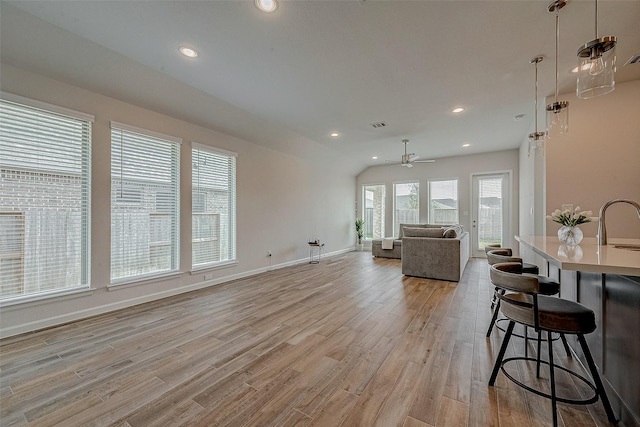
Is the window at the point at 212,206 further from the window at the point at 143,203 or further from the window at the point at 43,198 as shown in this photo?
the window at the point at 43,198

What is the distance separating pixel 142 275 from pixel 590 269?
176 inches

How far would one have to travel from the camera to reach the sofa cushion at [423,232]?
498 centimetres

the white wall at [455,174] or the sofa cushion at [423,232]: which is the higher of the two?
the white wall at [455,174]

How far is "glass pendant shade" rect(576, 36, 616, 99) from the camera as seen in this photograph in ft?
5.00

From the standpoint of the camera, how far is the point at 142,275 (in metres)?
3.56

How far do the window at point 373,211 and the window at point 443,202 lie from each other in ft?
5.32

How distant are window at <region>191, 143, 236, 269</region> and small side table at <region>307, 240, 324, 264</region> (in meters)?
2.26

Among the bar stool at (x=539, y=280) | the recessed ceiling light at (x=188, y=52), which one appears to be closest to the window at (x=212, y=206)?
the recessed ceiling light at (x=188, y=52)

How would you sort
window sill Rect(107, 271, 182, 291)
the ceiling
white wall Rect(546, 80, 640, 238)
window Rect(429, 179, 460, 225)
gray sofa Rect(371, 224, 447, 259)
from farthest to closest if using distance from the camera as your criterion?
1. window Rect(429, 179, 460, 225)
2. gray sofa Rect(371, 224, 447, 259)
3. window sill Rect(107, 271, 182, 291)
4. white wall Rect(546, 80, 640, 238)
5. the ceiling

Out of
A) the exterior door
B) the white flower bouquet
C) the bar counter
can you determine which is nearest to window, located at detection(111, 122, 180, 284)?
the bar counter

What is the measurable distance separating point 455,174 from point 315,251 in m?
4.68

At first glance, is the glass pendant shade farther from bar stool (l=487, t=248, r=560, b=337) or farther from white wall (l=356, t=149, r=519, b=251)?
white wall (l=356, t=149, r=519, b=251)

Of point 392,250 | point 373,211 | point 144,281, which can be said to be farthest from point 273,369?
point 373,211

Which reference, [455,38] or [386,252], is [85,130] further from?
[386,252]
